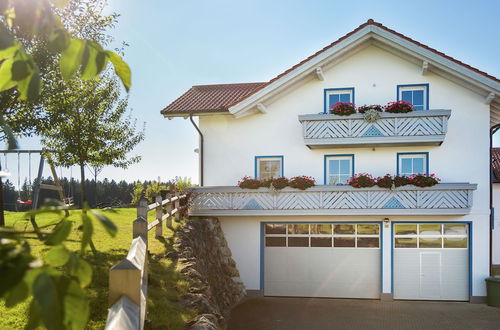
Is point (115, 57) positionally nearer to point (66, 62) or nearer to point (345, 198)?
point (66, 62)

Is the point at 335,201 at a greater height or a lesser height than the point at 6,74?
lesser

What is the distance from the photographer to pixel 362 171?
20531mm

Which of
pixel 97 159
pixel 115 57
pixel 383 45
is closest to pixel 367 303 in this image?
pixel 383 45

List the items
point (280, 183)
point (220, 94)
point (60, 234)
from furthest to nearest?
point (220, 94), point (280, 183), point (60, 234)

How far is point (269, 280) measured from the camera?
21.2 meters

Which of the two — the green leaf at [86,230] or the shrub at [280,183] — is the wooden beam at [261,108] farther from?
the green leaf at [86,230]

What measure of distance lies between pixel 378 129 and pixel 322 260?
584 cm

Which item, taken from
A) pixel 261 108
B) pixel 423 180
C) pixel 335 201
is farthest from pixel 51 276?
pixel 261 108

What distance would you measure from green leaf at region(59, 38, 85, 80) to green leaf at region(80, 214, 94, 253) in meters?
0.47

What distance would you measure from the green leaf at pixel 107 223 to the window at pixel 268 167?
797 inches

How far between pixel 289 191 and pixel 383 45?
7.12m

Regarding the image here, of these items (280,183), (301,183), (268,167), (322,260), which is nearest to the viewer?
(301,183)

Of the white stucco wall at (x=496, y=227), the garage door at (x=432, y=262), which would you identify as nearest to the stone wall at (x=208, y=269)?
the garage door at (x=432, y=262)

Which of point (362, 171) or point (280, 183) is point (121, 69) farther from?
point (362, 171)
